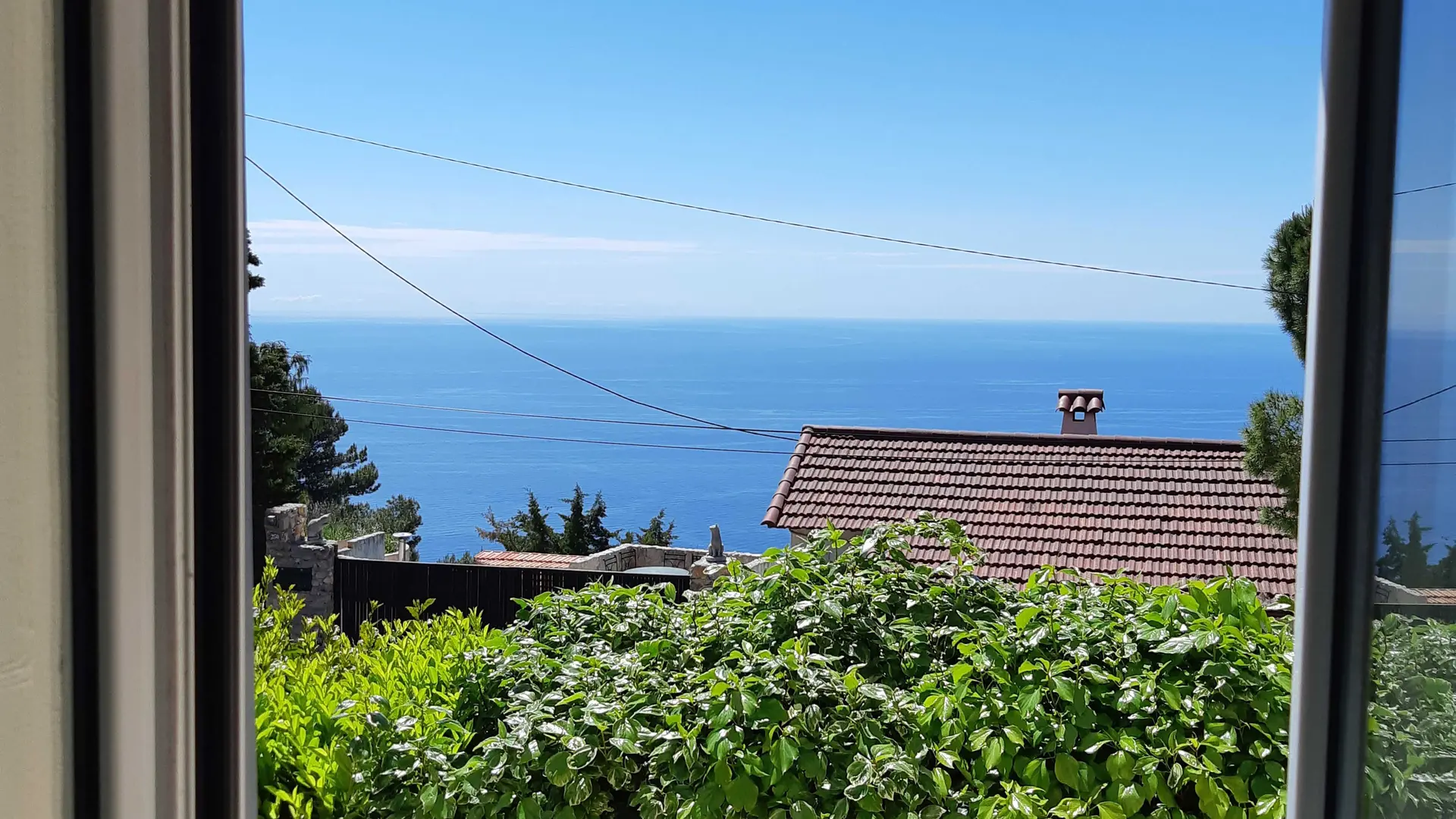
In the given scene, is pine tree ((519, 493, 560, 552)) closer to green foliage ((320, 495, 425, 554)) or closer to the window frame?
green foliage ((320, 495, 425, 554))

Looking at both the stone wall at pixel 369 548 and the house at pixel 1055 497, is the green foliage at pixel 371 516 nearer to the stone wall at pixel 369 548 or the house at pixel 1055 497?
the stone wall at pixel 369 548

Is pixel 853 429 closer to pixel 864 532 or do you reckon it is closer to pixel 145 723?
pixel 864 532

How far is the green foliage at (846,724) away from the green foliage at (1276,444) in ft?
10.8

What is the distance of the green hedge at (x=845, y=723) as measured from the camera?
136cm

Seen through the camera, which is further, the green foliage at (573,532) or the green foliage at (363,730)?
the green foliage at (573,532)

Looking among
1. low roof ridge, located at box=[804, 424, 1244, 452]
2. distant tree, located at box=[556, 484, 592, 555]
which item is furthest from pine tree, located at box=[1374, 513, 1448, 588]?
distant tree, located at box=[556, 484, 592, 555]

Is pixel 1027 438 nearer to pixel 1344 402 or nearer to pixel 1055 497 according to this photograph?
pixel 1055 497

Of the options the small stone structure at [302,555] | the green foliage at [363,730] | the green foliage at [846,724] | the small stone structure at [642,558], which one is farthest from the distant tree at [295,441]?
the small stone structure at [642,558]

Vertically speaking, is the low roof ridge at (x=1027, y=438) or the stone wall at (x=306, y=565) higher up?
the low roof ridge at (x=1027, y=438)

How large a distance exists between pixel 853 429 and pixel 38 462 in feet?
28.0

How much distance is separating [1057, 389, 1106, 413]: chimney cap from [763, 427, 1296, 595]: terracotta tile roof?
185 cm

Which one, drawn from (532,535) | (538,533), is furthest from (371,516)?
(538,533)

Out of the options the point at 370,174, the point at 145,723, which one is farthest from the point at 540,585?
the point at 370,174

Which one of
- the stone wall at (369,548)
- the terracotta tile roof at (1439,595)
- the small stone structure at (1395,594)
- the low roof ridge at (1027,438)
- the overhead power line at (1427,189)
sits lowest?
the stone wall at (369,548)
